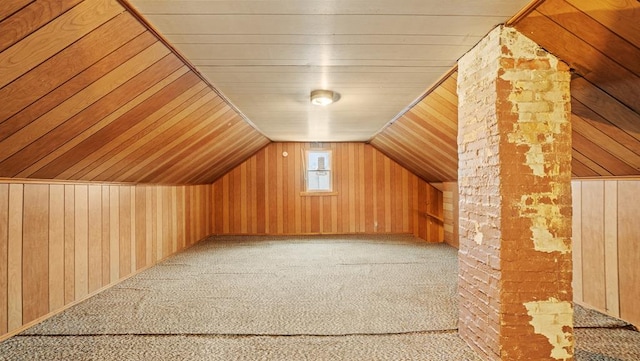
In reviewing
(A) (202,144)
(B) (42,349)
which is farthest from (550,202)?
(A) (202,144)

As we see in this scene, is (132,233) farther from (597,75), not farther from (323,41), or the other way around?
(597,75)

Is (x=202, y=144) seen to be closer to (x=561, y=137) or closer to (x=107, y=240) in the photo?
(x=107, y=240)

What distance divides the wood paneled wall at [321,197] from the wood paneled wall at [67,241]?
2110 millimetres

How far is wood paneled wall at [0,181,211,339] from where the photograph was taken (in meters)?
2.29

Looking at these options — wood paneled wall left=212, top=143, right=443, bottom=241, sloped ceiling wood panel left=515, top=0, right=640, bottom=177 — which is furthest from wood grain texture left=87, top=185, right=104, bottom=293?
sloped ceiling wood panel left=515, top=0, right=640, bottom=177

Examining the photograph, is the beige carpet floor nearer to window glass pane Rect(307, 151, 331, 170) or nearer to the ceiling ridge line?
the ceiling ridge line

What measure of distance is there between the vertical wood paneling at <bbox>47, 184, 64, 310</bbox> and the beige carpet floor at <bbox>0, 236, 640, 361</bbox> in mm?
166

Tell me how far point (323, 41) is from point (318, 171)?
463 cm

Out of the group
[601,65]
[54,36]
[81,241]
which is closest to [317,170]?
[81,241]

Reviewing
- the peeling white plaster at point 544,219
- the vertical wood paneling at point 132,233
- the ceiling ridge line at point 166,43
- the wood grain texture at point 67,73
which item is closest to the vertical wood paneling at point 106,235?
the vertical wood paneling at point 132,233

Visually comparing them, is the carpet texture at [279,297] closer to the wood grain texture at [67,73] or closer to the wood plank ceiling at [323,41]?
the wood grain texture at [67,73]

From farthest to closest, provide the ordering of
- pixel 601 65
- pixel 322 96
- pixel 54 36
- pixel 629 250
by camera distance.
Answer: pixel 322 96
pixel 629 250
pixel 601 65
pixel 54 36

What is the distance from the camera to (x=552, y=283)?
1.79 m

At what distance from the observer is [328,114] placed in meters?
4.04
